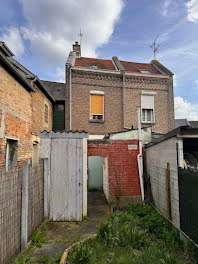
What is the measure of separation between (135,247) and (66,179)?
287 centimetres

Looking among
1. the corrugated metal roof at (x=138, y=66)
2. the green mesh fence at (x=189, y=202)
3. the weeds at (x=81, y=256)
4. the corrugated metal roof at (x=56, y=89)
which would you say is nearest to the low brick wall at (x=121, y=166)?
the green mesh fence at (x=189, y=202)

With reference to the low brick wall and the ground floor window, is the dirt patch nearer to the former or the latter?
the low brick wall

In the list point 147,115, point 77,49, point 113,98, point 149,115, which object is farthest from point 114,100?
point 77,49

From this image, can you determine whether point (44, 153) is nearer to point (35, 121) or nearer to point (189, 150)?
point (35, 121)

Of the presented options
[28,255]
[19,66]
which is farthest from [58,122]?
[28,255]

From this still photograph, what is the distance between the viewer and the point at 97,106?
11.6m

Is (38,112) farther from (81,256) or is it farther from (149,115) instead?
(149,115)

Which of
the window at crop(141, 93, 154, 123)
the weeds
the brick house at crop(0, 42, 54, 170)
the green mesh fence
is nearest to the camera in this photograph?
the weeds

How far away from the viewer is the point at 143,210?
20.2ft

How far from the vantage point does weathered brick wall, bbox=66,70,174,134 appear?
36.8 feet

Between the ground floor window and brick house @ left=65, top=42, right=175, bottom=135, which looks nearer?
brick house @ left=65, top=42, right=175, bottom=135

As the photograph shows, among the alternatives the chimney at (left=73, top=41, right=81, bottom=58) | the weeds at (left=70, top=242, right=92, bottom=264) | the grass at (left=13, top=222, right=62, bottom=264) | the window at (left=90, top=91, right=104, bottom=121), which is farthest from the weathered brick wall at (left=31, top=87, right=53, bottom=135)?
the weeds at (left=70, top=242, right=92, bottom=264)

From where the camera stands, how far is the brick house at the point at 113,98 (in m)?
11.2

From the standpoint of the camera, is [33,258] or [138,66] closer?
[33,258]
